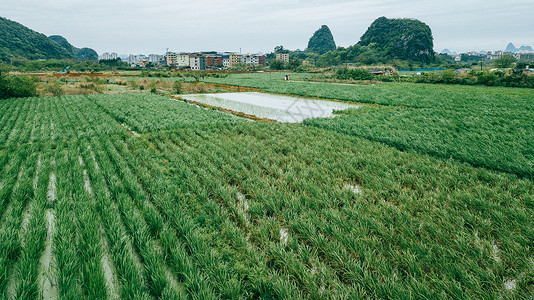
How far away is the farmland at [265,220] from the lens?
256cm

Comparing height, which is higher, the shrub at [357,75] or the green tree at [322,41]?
the green tree at [322,41]

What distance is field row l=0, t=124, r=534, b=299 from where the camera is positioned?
255 centimetres

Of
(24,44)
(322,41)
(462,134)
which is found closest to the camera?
(462,134)

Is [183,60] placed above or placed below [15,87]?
above

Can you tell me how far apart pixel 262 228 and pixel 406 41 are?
114773mm

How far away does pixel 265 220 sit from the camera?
3.70 meters

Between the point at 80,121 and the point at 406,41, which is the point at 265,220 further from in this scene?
the point at 406,41

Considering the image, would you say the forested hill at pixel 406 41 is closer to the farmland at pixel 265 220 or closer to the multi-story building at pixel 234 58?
the multi-story building at pixel 234 58

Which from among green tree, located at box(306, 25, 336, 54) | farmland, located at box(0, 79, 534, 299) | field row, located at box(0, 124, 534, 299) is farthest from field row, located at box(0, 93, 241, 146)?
green tree, located at box(306, 25, 336, 54)

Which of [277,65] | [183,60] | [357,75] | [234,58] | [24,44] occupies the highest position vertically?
[234,58]

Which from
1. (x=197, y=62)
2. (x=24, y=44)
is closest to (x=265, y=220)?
(x=197, y=62)

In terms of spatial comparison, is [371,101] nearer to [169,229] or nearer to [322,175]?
[322,175]

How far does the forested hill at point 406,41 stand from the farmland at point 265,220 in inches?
4012

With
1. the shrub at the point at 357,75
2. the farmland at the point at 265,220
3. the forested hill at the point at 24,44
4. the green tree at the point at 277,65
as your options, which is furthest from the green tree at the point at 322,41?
the farmland at the point at 265,220
